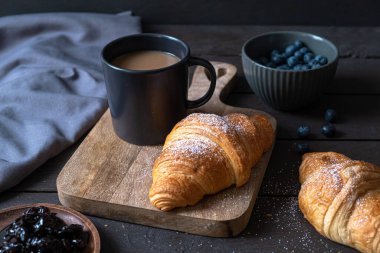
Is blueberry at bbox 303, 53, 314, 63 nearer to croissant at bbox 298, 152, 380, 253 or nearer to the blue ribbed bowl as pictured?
the blue ribbed bowl

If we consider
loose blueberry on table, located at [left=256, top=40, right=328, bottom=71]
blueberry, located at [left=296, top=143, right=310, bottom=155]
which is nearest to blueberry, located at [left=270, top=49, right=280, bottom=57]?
loose blueberry on table, located at [left=256, top=40, right=328, bottom=71]

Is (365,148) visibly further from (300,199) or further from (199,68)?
(199,68)

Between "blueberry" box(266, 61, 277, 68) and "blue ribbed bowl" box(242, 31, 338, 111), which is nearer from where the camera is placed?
→ "blue ribbed bowl" box(242, 31, 338, 111)

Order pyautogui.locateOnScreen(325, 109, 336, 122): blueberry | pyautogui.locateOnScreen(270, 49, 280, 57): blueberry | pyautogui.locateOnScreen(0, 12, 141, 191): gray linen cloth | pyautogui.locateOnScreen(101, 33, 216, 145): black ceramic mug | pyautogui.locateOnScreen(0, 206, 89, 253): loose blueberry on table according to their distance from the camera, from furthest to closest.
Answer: pyautogui.locateOnScreen(270, 49, 280, 57): blueberry → pyautogui.locateOnScreen(325, 109, 336, 122): blueberry → pyautogui.locateOnScreen(0, 12, 141, 191): gray linen cloth → pyautogui.locateOnScreen(101, 33, 216, 145): black ceramic mug → pyautogui.locateOnScreen(0, 206, 89, 253): loose blueberry on table

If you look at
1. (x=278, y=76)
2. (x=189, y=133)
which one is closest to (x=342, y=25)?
(x=278, y=76)

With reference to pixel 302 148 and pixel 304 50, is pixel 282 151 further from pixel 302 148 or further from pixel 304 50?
pixel 304 50

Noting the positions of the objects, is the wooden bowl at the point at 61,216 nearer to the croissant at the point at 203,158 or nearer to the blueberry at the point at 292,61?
the croissant at the point at 203,158
